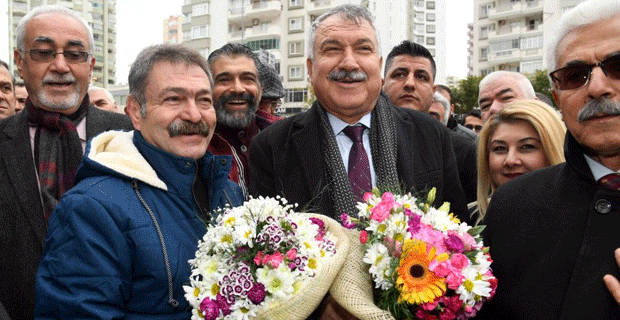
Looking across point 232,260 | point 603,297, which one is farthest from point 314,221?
point 603,297

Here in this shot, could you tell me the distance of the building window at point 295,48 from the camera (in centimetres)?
5222

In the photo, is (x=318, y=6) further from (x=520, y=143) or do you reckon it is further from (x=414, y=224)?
(x=414, y=224)

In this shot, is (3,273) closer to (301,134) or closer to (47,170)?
(47,170)

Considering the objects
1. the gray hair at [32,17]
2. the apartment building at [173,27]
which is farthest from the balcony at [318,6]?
the apartment building at [173,27]

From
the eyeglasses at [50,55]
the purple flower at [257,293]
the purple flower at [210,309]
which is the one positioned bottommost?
the purple flower at [210,309]

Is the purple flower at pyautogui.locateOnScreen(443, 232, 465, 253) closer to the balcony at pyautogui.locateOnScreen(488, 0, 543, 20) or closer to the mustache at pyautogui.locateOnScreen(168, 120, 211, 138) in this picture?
the mustache at pyautogui.locateOnScreen(168, 120, 211, 138)

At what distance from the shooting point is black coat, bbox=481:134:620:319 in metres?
2.23

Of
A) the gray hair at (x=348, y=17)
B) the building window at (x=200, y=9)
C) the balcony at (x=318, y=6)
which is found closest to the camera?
the gray hair at (x=348, y=17)

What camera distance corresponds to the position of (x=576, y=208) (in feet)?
7.88

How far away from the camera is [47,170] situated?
3.79m

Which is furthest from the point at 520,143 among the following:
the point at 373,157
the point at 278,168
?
the point at 278,168

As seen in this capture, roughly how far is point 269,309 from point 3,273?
2.32m

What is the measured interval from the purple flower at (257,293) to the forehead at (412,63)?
4182mm

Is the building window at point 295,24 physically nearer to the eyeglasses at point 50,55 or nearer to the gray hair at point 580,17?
the eyeglasses at point 50,55
